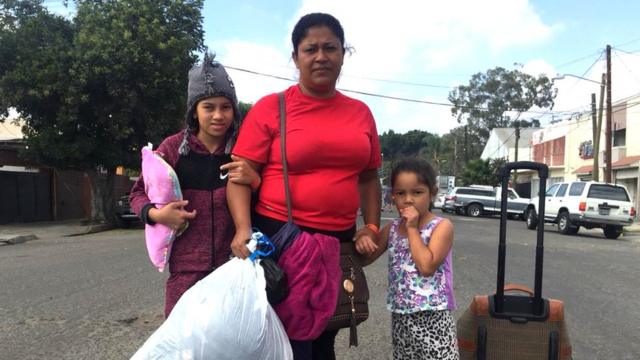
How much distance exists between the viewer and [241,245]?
2.09 metres

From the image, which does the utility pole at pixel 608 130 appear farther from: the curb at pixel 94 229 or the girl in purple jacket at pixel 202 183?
the girl in purple jacket at pixel 202 183

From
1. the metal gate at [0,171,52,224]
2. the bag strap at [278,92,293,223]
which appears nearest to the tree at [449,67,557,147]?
Answer: the metal gate at [0,171,52,224]

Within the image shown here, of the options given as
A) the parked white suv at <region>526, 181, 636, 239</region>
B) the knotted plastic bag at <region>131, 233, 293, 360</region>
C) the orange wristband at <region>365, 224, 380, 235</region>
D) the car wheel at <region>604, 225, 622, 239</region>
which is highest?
the orange wristband at <region>365, 224, 380, 235</region>

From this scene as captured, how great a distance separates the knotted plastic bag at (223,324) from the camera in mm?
1861

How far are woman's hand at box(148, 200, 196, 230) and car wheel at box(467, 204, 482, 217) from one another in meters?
26.4

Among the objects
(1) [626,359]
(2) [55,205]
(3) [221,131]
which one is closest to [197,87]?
(3) [221,131]

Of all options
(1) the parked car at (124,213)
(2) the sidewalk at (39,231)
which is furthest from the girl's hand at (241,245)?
(1) the parked car at (124,213)

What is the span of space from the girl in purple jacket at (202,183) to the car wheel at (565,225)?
16158mm

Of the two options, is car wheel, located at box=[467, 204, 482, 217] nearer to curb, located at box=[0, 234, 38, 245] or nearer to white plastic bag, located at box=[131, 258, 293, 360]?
curb, located at box=[0, 234, 38, 245]

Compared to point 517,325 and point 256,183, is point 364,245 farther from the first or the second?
point 517,325

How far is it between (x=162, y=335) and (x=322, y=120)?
1024 millimetres

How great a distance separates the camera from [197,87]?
232 centimetres

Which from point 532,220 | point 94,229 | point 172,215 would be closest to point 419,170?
point 172,215

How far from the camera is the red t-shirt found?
2.14 m
